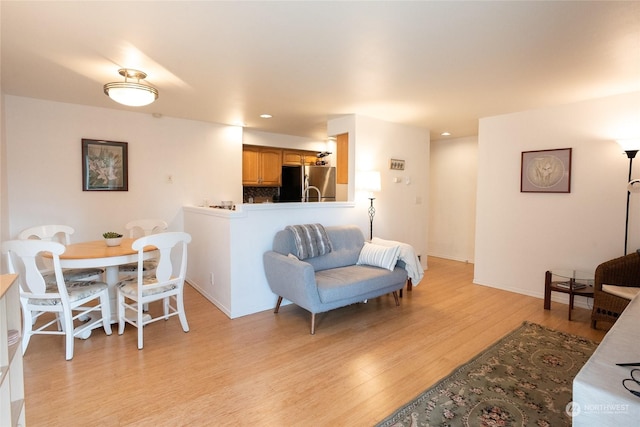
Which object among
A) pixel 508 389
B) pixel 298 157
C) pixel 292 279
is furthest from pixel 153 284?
pixel 298 157

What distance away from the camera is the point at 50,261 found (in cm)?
336

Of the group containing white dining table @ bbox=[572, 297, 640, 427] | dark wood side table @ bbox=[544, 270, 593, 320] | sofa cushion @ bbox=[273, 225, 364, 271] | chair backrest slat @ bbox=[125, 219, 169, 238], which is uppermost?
chair backrest slat @ bbox=[125, 219, 169, 238]

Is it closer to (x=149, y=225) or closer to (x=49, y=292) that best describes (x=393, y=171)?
(x=149, y=225)

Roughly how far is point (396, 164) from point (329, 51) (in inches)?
109

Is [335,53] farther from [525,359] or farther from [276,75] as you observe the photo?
[525,359]

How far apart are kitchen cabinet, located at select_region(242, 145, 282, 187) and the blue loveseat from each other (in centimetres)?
251

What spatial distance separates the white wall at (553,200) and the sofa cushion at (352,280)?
1.80m

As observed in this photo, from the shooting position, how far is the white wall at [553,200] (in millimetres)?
3521

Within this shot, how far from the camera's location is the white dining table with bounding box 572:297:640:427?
1.13 meters

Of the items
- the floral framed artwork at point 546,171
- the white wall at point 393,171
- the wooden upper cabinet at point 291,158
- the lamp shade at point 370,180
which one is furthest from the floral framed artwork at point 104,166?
the floral framed artwork at point 546,171

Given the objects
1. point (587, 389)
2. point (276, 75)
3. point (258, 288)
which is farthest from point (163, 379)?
point (276, 75)

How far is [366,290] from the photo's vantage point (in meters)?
3.27

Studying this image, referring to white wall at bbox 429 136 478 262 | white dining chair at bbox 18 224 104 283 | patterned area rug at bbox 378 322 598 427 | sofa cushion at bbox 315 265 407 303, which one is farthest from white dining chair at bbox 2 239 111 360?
white wall at bbox 429 136 478 262

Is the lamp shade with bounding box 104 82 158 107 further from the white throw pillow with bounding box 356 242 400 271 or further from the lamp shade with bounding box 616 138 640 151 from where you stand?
the lamp shade with bounding box 616 138 640 151
